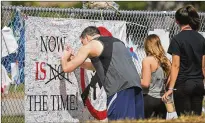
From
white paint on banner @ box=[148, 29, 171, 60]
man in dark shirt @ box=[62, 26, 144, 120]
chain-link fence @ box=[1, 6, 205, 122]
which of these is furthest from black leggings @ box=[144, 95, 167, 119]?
white paint on banner @ box=[148, 29, 171, 60]

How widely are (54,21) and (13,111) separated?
2213mm

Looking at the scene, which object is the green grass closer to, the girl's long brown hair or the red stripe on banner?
the red stripe on banner

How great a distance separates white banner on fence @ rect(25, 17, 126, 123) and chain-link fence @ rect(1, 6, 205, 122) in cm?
21

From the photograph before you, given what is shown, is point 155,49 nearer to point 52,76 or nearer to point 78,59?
point 78,59

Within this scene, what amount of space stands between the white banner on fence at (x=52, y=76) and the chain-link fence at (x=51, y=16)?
212mm

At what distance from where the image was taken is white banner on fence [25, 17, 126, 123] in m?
8.34

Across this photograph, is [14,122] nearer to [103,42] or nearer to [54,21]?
[54,21]

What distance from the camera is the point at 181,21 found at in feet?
24.1

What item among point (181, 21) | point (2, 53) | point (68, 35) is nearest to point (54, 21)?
point (68, 35)

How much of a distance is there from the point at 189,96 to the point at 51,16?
288cm

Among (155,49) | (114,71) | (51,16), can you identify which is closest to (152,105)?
(155,49)

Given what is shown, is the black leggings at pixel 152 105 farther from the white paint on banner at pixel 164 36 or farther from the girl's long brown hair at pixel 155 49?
the white paint on banner at pixel 164 36

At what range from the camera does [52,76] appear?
8461 mm

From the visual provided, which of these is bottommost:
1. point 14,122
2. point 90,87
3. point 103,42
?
point 14,122
